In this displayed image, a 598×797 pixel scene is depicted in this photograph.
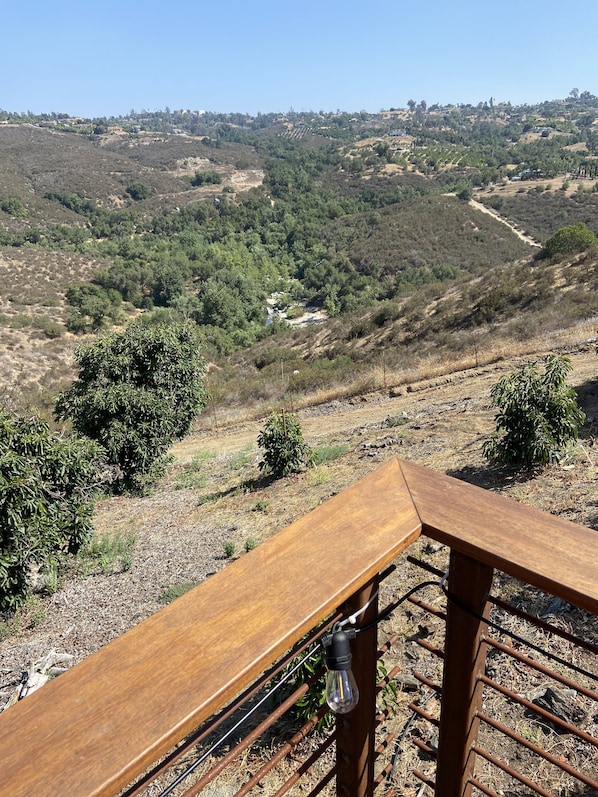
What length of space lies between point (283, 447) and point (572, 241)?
2009cm

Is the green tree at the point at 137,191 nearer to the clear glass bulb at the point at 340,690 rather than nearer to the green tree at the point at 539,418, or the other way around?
the green tree at the point at 539,418

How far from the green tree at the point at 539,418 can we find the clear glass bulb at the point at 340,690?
5.23 metres

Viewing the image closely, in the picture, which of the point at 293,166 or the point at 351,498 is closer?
the point at 351,498

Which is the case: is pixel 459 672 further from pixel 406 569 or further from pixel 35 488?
pixel 35 488

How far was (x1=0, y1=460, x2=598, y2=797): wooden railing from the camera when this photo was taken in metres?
0.73

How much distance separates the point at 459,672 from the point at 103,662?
3.11ft

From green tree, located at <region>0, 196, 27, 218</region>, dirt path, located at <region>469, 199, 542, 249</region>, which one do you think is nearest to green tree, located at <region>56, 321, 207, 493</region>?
dirt path, located at <region>469, 199, 542, 249</region>

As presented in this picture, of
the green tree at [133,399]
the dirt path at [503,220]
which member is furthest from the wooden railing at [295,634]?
the dirt path at [503,220]

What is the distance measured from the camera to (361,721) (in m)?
1.27

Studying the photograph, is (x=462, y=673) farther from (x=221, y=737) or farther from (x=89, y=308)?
(x=89, y=308)

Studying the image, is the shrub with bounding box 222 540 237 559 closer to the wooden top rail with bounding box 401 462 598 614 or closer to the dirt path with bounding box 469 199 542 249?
the wooden top rail with bounding box 401 462 598 614

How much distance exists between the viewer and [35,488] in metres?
5.57

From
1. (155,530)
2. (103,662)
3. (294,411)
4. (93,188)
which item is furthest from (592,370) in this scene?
(93,188)

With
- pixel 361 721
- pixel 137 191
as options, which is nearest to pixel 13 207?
pixel 137 191
